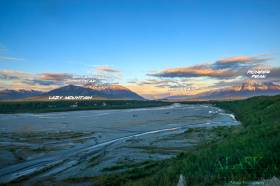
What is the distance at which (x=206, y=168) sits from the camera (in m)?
14.2

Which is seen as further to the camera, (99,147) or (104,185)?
(99,147)

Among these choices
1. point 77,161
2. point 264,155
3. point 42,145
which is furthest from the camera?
point 42,145

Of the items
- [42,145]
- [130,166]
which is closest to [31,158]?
[42,145]

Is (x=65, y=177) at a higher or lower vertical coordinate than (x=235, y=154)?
lower

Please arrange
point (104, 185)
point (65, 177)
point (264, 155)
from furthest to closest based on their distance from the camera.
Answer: point (65, 177), point (104, 185), point (264, 155)

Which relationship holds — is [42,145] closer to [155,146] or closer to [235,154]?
[155,146]

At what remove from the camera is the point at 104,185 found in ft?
57.3

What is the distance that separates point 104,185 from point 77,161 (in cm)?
839

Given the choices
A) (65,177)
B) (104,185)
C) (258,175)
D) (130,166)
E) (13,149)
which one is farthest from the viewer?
(13,149)

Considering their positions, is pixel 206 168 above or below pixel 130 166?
above

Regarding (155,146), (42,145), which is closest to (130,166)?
(155,146)

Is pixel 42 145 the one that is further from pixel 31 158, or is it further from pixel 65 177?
pixel 65 177

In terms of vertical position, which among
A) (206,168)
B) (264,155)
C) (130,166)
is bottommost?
(130,166)

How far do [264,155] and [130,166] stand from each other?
12.4 metres
